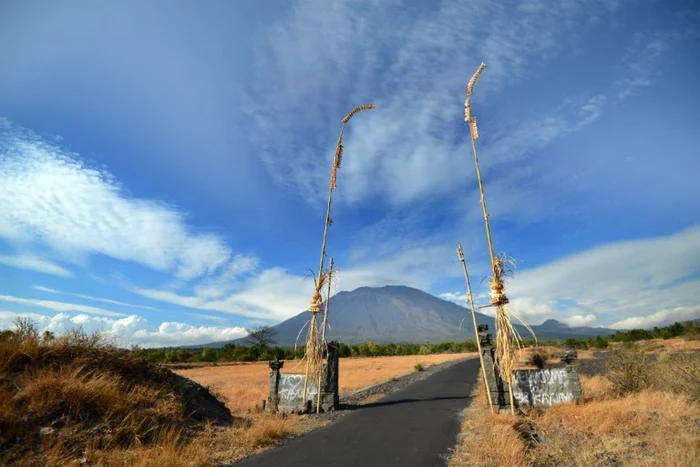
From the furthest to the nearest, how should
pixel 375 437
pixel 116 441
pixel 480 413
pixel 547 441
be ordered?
1. pixel 480 413
2. pixel 375 437
3. pixel 547 441
4. pixel 116 441

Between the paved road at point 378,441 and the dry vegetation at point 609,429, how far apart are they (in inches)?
26.3

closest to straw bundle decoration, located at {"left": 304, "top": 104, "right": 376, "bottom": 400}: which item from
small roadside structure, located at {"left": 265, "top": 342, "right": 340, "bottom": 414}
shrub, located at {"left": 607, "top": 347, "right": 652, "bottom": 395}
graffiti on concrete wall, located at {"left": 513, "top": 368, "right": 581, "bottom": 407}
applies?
small roadside structure, located at {"left": 265, "top": 342, "right": 340, "bottom": 414}

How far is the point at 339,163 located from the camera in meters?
15.3

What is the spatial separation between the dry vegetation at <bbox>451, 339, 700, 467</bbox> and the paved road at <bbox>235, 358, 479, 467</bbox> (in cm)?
67

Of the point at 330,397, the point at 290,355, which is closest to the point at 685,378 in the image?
the point at 330,397

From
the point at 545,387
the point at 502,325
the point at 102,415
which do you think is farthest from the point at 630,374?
the point at 102,415

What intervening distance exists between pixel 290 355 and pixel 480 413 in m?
68.6

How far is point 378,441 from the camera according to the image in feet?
32.8

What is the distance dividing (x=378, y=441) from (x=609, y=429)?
21.8 ft

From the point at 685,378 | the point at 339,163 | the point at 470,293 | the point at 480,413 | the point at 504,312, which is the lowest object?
Answer: the point at 480,413

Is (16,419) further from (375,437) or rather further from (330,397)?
(330,397)

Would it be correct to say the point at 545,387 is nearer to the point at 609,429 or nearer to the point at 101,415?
the point at 609,429

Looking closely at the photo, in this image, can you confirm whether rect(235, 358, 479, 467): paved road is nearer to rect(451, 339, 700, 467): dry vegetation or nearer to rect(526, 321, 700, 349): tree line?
rect(451, 339, 700, 467): dry vegetation

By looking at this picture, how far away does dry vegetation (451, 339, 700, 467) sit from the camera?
7582mm
